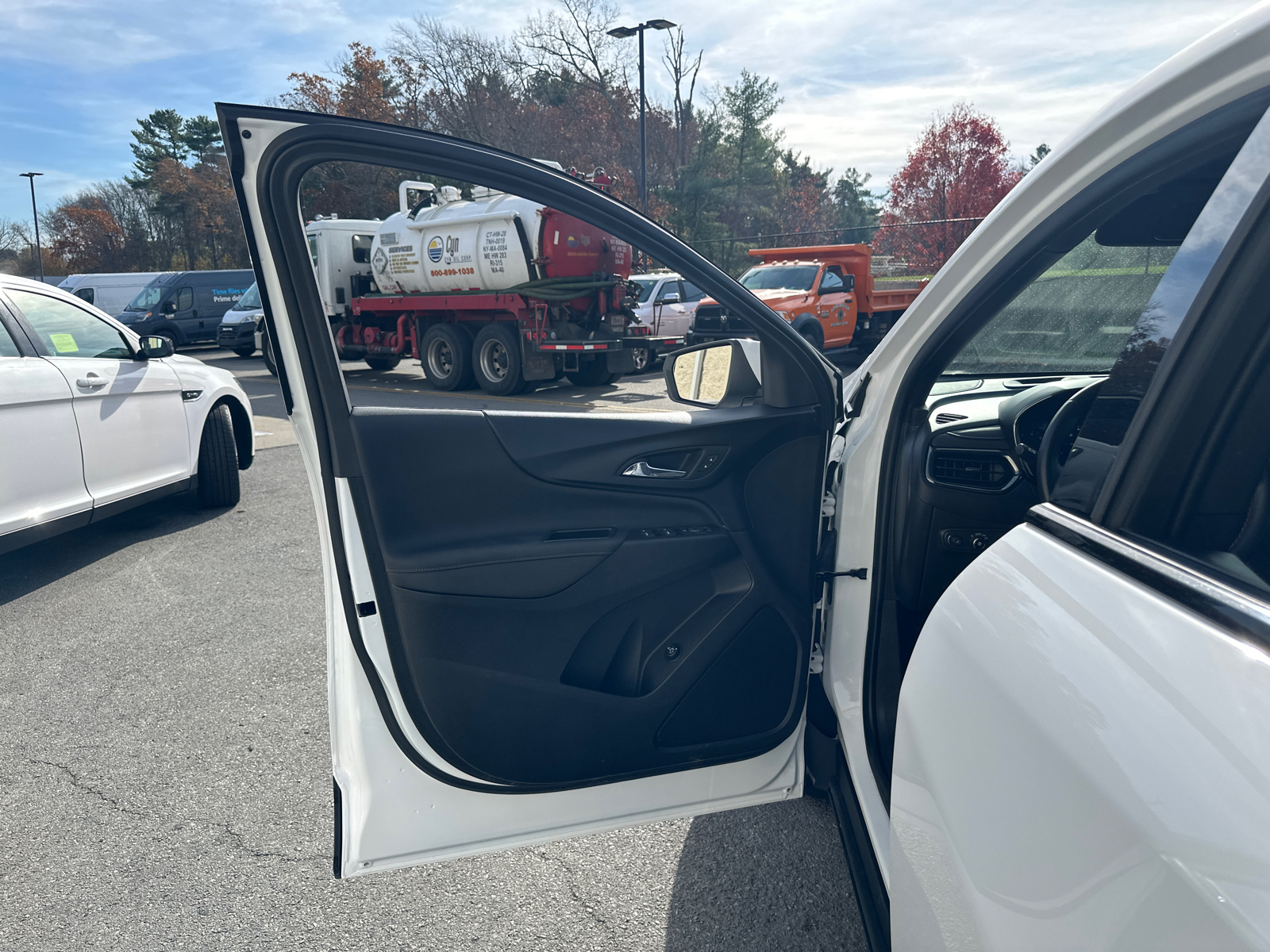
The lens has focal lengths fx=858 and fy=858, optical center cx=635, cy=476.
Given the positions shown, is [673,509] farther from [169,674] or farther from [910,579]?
[169,674]

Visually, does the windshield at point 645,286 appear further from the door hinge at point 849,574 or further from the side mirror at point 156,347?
the door hinge at point 849,574

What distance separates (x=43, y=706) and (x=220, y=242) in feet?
168

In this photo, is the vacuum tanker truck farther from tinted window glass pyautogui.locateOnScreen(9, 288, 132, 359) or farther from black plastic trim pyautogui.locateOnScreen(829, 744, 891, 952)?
black plastic trim pyautogui.locateOnScreen(829, 744, 891, 952)

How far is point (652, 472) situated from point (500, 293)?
11.3m

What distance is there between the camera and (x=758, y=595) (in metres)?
1.89

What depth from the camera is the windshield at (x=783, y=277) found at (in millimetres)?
14250

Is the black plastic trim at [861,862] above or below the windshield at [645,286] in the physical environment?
below

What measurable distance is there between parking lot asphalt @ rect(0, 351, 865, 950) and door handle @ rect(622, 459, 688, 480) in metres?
1.08

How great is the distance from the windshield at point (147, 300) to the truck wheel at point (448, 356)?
1241cm

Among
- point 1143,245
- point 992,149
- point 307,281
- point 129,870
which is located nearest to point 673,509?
point 307,281

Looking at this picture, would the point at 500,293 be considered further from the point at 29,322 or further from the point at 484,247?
the point at 29,322

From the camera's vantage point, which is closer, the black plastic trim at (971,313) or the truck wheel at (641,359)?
the black plastic trim at (971,313)

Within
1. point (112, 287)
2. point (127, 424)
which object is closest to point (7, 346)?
point (127, 424)

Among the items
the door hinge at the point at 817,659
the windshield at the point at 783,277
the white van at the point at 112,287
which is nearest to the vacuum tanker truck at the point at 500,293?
the windshield at the point at 783,277
